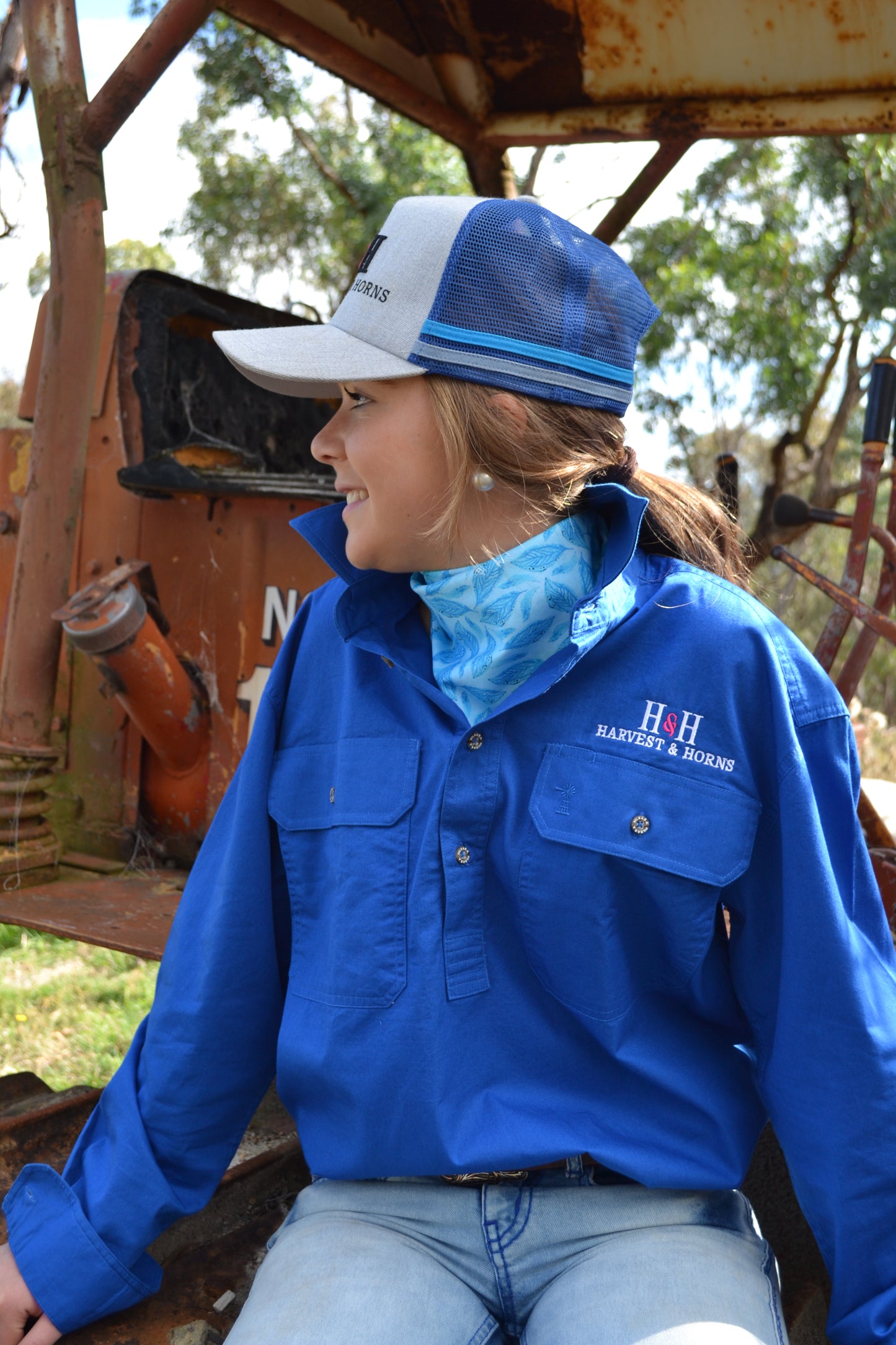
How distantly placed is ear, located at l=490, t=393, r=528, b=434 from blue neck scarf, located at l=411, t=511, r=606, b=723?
14cm

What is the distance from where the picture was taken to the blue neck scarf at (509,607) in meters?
1.43

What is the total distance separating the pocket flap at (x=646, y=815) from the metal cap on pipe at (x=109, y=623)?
1.60 m

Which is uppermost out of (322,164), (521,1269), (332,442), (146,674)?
(322,164)

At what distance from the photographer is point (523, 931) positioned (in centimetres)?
136

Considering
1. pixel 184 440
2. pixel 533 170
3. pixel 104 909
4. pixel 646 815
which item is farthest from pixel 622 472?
pixel 533 170

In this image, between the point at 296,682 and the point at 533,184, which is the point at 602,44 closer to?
the point at 296,682

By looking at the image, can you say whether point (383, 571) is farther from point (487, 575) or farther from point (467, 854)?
point (467, 854)

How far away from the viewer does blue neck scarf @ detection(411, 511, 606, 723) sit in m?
1.43

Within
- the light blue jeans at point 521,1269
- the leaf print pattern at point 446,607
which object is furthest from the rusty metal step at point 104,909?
the leaf print pattern at point 446,607

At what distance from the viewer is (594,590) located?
137cm

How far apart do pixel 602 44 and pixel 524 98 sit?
0.34 meters

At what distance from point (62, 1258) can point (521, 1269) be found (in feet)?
1.78

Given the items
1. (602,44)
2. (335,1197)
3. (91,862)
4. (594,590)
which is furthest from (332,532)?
(602,44)

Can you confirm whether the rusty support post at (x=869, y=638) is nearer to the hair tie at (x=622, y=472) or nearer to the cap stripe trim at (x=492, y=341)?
the hair tie at (x=622, y=472)
